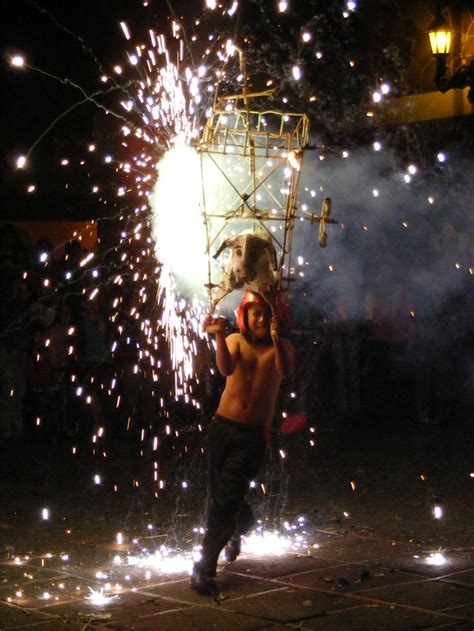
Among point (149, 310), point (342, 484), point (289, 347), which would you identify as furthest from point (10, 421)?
point (289, 347)

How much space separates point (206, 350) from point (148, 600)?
4506 mm

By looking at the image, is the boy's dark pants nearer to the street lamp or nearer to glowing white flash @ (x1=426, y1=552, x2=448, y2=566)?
glowing white flash @ (x1=426, y1=552, x2=448, y2=566)

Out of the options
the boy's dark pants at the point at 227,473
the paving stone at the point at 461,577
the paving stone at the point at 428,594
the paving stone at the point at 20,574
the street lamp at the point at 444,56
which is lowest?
the paving stone at the point at 428,594

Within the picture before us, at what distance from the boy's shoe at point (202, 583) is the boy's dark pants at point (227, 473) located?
4 centimetres

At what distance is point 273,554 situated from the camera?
6.41 metres

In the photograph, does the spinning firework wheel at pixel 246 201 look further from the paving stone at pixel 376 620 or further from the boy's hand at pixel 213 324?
the paving stone at pixel 376 620

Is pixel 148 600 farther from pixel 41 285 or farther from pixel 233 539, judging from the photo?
pixel 41 285

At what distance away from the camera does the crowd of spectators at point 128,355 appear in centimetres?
1134

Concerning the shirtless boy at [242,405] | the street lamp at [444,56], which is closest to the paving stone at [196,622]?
the shirtless boy at [242,405]

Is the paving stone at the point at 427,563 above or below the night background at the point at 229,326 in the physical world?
below

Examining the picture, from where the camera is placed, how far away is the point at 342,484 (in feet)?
29.5

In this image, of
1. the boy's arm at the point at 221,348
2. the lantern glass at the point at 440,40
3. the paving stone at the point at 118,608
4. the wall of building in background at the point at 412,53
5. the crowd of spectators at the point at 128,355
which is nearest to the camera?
the paving stone at the point at 118,608

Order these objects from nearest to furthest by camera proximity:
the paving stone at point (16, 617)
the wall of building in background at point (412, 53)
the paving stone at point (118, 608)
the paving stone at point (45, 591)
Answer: the paving stone at point (16, 617) < the paving stone at point (118, 608) < the paving stone at point (45, 591) < the wall of building in background at point (412, 53)

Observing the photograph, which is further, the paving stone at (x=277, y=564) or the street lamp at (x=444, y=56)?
the street lamp at (x=444, y=56)
